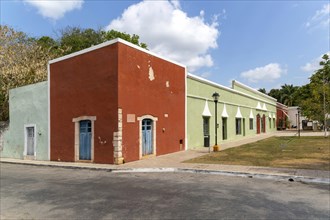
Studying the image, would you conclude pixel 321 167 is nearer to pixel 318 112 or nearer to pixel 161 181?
pixel 161 181

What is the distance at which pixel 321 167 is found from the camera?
12000 mm

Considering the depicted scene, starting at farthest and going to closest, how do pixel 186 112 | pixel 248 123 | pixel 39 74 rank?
pixel 248 123 < pixel 39 74 < pixel 186 112

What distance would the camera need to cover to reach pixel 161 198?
296 inches

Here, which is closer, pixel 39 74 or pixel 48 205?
pixel 48 205

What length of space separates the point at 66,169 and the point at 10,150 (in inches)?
327

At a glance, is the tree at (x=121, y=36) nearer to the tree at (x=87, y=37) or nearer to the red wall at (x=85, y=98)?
the tree at (x=87, y=37)

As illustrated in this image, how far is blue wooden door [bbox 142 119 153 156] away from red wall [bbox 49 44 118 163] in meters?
2.41

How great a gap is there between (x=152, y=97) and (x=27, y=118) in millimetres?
8302

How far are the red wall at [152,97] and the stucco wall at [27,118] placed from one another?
5.84m

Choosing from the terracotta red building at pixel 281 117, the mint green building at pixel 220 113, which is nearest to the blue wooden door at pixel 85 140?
the mint green building at pixel 220 113

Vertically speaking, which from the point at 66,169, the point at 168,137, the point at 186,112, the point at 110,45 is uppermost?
the point at 110,45

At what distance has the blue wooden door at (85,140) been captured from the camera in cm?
1567

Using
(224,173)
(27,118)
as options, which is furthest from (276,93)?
(224,173)

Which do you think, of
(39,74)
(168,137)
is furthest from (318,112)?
(39,74)
